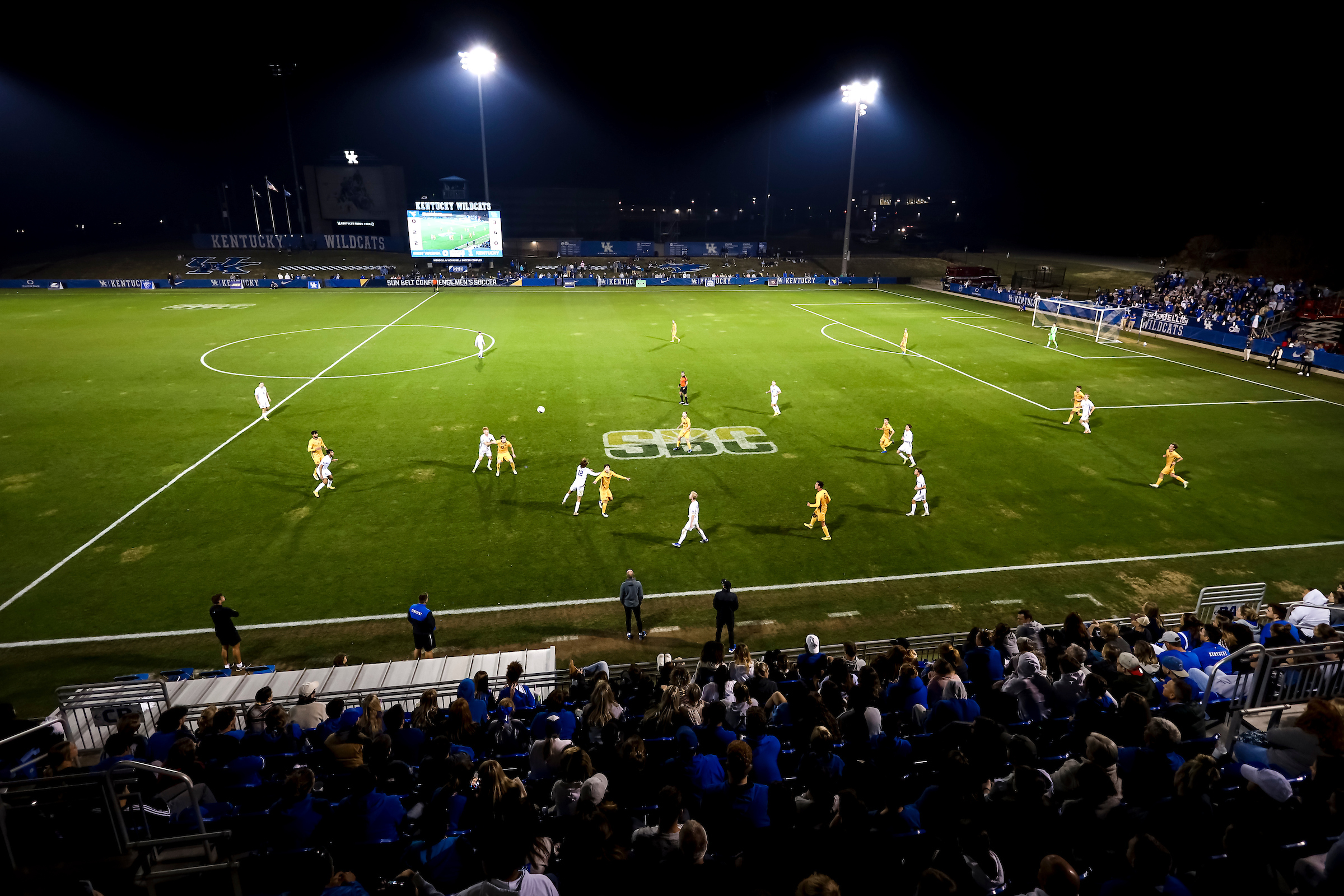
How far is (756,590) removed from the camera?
49.8ft

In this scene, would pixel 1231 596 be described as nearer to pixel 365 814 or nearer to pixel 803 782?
pixel 803 782

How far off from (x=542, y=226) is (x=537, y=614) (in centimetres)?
10400

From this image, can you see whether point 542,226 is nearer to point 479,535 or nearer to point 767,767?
point 479,535

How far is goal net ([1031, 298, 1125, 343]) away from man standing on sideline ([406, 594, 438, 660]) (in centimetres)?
4451

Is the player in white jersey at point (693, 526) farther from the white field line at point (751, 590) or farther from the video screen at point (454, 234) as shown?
the video screen at point (454, 234)

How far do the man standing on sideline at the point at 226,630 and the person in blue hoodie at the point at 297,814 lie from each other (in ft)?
23.4

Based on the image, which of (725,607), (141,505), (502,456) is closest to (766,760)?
(725,607)

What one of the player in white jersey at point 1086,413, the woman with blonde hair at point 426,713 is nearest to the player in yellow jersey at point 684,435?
the player in white jersey at point 1086,413

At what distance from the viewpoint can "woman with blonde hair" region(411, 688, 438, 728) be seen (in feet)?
25.9

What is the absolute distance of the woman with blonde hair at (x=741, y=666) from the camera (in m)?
9.16

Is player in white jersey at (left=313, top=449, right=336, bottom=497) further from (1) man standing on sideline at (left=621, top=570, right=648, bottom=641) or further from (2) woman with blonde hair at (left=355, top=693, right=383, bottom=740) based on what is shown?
(2) woman with blonde hair at (left=355, top=693, right=383, bottom=740)

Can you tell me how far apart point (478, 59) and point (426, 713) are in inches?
2557

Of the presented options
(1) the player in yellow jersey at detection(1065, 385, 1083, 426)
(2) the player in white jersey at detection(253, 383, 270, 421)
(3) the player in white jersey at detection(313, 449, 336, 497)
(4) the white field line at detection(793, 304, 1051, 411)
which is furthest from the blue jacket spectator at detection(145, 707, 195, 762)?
(4) the white field line at detection(793, 304, 1051, 411)

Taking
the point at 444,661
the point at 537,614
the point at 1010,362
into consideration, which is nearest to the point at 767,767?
the point at 444,661
